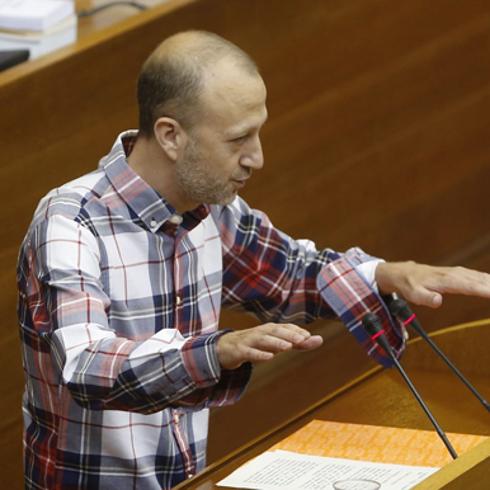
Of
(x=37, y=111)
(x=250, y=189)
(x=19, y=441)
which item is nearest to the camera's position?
(x=37, y=111)

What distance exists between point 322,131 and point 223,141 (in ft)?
4.12

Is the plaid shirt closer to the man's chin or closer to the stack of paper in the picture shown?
the man's chin

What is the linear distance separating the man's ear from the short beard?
0.04 ft

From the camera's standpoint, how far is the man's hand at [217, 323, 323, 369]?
164cm

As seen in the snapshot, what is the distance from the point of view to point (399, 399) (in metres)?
2.09

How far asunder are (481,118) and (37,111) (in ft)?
5.07

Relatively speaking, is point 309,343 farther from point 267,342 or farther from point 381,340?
point 381,340

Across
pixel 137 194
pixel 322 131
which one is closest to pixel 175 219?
pixel 137 194

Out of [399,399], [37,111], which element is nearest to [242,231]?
[399,399]

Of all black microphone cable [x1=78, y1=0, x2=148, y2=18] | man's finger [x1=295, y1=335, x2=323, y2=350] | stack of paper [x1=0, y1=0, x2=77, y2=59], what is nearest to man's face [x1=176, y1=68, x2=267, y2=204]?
man's finger [x1=295, y1=335, x2=323, y2=350]

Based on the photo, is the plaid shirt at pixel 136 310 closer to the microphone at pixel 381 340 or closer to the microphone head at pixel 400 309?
the microphone head at pixel 400 309

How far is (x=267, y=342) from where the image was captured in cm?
164

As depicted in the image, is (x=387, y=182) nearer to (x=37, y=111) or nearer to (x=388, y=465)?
(x=37, y=111)

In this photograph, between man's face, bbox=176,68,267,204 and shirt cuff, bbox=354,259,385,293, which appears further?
shirt cuff, bbox=354,259,385,293
